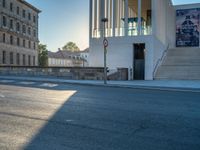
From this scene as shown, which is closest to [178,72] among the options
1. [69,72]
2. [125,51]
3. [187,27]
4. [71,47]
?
[125,51]

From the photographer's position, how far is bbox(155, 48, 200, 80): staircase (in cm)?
2479

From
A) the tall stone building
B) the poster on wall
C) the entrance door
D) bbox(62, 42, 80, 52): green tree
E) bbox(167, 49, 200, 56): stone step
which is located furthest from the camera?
bbox(62, 42, 80, 52): green tree

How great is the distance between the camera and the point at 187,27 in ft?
153

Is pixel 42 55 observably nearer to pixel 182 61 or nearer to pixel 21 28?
pixel 21 28

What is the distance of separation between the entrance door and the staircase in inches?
63.1

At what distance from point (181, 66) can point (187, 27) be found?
21645mm

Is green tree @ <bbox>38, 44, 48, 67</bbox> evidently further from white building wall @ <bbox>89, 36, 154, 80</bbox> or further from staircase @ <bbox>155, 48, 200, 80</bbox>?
white building wall @ <bbox>89, 36, 154, 80</bbox>

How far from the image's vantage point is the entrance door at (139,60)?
83.9 feet

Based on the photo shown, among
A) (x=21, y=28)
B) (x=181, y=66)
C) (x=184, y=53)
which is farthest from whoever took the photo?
(x=21, y=28)

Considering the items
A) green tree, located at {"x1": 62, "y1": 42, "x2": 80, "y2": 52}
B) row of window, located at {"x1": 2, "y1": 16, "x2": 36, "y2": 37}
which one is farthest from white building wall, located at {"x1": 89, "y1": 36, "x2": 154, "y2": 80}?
green tree, located at {"x1": 62, "y1": 42, "x2": 80, "y2": 52}

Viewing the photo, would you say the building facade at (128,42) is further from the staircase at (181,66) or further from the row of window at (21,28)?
the row of window at (21,28)

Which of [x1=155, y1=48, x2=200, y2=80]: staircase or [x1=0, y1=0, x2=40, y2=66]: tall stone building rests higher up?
[x1=0, y1=0, x2=40, y2=66]: tall stone building

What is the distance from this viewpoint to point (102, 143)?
4738 mm

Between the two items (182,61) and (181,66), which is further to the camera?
(182,61)
